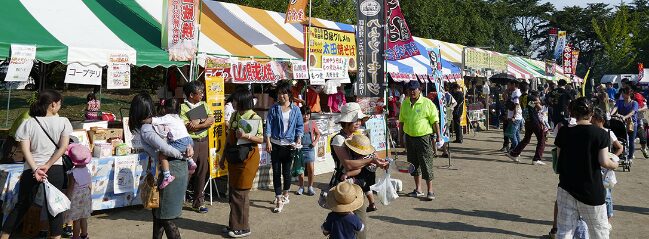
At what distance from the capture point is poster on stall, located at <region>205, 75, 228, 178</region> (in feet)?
22.3

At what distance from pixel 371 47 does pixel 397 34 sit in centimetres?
107

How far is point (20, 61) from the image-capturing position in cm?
622

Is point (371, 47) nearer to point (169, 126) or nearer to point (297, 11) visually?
point (297, 11)

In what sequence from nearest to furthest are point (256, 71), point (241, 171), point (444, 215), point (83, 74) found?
point (241, 171) < point (444, 215) < point (83, 74) < point (256, 71)

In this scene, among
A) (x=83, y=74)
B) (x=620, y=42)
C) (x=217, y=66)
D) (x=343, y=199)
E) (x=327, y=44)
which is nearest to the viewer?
(x=343, y=199)

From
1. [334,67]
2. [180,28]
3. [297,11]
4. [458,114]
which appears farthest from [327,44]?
[458,114]

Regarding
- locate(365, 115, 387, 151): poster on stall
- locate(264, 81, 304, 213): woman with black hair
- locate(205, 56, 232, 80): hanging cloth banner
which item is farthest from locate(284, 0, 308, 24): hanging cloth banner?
locate(264, 81, 304, 213): woman with black hair

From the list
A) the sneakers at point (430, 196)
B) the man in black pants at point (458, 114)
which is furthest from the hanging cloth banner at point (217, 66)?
the man in black pants at point (458, 114)

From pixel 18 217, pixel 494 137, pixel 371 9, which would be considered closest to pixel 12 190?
pixel 18 217

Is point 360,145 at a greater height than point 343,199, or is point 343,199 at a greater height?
point 360,145

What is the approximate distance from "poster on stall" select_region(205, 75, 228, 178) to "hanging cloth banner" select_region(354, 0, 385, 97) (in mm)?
2132

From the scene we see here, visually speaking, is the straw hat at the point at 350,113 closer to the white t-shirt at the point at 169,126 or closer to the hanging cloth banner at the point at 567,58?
the white t-shirt at the point at 169,126

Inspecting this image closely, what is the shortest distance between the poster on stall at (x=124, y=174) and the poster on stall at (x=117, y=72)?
3.97ft

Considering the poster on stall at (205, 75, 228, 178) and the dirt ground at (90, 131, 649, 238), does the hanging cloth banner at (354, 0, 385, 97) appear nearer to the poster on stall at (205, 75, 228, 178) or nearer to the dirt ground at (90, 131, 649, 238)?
the dirt ground at (90, 131, 649, 238)
